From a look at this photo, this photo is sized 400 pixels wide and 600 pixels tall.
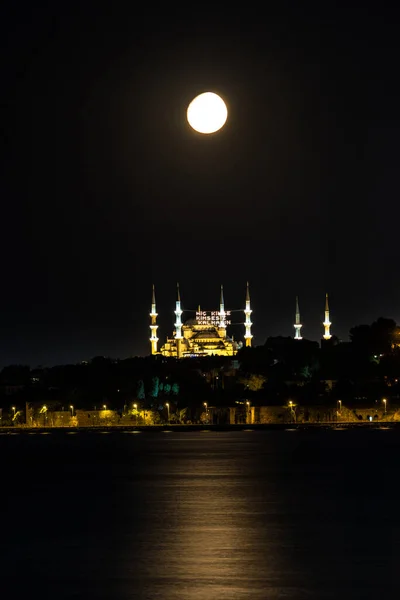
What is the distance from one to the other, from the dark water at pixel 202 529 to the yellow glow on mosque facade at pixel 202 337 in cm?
8983

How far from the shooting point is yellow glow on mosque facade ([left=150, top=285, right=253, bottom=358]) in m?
144

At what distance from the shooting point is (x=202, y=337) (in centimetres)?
14775

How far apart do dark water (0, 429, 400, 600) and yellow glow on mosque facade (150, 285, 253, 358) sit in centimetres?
8983

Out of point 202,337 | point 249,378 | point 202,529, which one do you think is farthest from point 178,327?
point 202,529

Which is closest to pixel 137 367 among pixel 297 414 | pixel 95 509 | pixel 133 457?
pixel 297 414

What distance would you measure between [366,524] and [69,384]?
86963 millimetres

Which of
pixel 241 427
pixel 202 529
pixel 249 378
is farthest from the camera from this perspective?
pixel 249 378

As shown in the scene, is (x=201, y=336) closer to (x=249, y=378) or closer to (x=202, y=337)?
(x=202, y=337)

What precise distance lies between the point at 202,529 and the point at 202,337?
12144 cm

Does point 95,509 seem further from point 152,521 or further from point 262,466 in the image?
point 262,466

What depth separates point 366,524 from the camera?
27406 mm

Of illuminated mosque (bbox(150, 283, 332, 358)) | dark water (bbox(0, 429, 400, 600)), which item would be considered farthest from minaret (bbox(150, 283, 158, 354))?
dark water (bbox(0, 429, 400, 600))

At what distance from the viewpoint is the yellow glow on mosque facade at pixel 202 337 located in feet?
472

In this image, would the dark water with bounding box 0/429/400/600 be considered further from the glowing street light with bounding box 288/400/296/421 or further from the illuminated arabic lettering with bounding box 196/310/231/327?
the illuminated arabic lettering with bounding box 196/310/231/327
